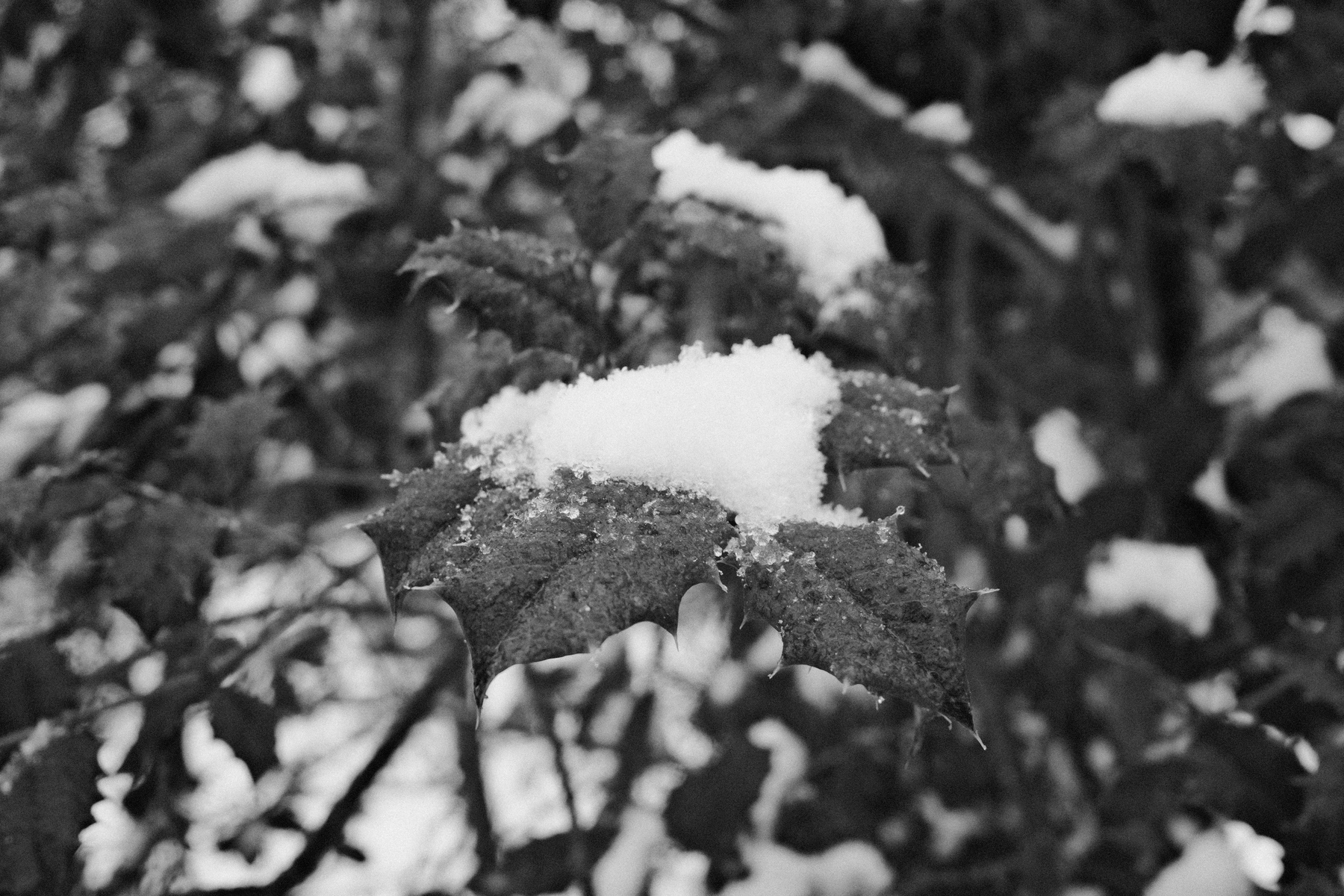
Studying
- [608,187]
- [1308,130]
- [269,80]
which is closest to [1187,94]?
[1308,130]

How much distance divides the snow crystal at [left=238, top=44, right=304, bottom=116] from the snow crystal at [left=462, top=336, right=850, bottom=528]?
4.36 feet

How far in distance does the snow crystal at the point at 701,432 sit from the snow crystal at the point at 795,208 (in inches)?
7.8

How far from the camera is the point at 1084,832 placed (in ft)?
4.51

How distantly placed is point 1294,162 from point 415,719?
3.77 feet

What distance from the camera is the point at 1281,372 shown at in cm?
128

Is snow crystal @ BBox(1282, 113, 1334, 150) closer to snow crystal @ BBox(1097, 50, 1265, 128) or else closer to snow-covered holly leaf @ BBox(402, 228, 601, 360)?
snow crystal @ BBox(1097, 50, 1265, 128)

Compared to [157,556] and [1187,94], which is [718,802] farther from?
[1187,94]

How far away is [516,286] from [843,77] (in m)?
1.02

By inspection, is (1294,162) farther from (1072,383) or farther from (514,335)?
(514,335)

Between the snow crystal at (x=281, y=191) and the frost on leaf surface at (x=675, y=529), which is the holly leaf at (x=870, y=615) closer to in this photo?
the frost on leaf surface at (x=675, y=529)

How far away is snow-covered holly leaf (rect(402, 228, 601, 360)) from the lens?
71 centimetres

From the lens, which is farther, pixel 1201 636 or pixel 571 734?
pixel 571 734

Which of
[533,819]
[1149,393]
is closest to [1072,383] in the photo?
[1149,393]

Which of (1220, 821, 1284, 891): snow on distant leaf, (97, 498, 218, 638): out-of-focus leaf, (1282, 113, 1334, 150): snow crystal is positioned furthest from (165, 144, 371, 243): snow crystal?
(1220, 821, 1284, 891): snow on distant leaf
